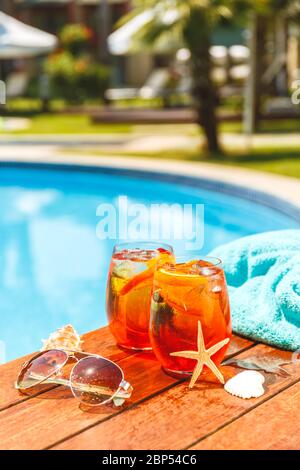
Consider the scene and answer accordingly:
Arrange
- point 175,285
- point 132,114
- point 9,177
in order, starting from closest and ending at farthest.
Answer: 1. point 175,285
2. point 9,177
3. point 132,114

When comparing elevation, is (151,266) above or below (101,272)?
above

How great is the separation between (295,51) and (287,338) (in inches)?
1171

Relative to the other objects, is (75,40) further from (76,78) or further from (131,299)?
(131,299)

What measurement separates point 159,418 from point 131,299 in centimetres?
45

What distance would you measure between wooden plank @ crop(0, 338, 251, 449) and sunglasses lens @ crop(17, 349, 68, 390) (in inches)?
1.9

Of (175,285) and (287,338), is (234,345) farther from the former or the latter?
(175,285)

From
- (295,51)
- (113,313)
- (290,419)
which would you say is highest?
(295,51)

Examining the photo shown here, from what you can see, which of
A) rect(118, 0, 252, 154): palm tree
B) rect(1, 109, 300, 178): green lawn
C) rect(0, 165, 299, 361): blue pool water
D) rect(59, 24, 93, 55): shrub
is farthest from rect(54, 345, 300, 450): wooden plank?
rect(59, 24, 93, 55): shrub

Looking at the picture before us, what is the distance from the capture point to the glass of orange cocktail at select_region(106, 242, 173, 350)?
1.99m

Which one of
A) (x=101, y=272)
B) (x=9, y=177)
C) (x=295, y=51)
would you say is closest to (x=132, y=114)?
(x=9, y=177)

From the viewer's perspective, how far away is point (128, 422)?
162 centimetres

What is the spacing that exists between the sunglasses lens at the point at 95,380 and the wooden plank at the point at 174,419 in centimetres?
8

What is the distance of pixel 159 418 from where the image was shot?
163cm

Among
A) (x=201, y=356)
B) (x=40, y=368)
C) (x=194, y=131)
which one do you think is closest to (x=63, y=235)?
(x=40, y=368)
